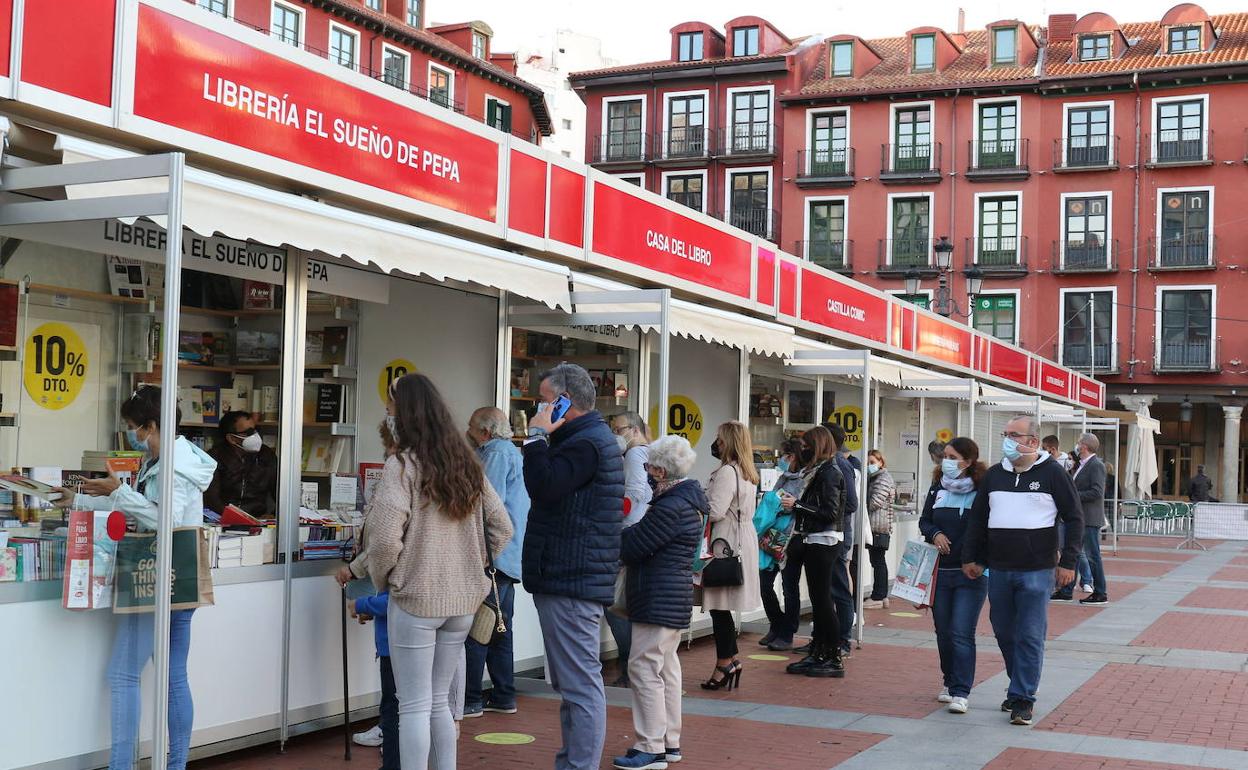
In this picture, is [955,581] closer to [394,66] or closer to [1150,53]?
[394,66]

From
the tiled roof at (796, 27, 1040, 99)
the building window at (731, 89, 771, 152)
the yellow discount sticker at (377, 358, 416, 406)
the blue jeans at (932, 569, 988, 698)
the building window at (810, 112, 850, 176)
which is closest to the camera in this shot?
the blue jeans at (932, 569, 988, 698)

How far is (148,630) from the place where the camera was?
531 centimetres

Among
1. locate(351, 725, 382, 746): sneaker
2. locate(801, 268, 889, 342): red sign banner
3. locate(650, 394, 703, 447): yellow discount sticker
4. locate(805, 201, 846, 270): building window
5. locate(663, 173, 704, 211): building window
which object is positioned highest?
locate(663, 173, 704, 211): building window

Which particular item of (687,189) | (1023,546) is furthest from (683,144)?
(1023,546)

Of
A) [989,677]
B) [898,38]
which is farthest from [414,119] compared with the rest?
[898,38]

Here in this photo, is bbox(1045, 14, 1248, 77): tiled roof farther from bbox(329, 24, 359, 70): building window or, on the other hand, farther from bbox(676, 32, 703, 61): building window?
bbox(329, 24, 359, 70): building window

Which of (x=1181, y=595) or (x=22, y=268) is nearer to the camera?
(x=22, y=268)

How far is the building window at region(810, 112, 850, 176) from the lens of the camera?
45719 mm

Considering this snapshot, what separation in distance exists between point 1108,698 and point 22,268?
22.8 feet

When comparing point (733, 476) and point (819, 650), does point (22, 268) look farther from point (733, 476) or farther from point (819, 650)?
point (819, 650)

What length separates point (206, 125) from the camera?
5703 millimetres

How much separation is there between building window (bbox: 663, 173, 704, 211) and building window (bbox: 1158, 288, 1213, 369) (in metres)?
16.0

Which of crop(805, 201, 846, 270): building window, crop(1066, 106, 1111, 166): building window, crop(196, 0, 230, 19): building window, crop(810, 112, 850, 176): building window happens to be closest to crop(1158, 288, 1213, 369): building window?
crop(1066, 106, 1111, 166): building window

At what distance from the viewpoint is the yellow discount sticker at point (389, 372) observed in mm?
8664
